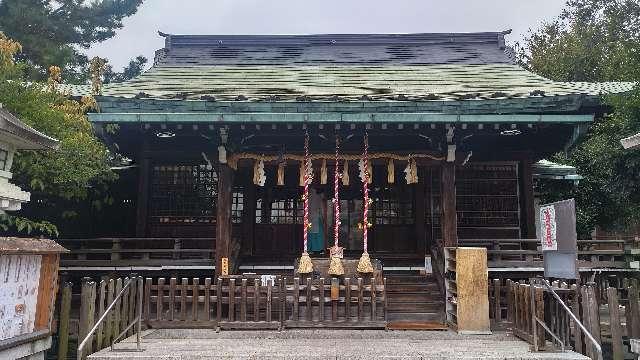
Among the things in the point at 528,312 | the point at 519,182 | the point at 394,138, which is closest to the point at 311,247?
the point at 394,138

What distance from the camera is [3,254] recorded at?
6836 mm

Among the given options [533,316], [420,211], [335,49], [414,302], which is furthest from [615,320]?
[335,49]

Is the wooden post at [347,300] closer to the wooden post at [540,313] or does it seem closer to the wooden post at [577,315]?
the wooden post at [540,313]

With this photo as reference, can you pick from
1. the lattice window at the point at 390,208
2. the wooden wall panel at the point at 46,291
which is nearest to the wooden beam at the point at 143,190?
the wooden wall panel at the point at 46,291

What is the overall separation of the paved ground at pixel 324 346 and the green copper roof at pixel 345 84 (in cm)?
474

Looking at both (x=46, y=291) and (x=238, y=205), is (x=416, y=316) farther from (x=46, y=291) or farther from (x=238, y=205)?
(x=46, y=291)

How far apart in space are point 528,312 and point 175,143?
8.80 meters

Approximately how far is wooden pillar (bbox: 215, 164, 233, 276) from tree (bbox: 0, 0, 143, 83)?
14.6 meters

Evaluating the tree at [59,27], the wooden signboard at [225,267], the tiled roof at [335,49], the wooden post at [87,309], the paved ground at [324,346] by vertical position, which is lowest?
the paved ground at [324,346]

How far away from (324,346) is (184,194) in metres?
6.85

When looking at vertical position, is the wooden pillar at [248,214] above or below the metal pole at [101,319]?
above

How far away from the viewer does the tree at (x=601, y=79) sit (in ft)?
38.7

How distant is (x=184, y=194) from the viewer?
528 inches

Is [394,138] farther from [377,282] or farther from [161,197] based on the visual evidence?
[161,197]
